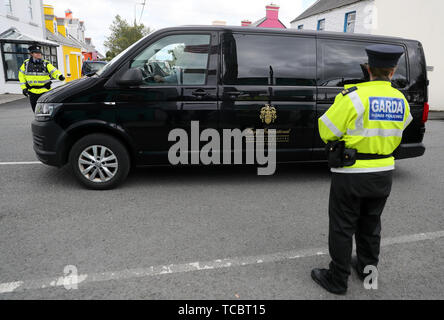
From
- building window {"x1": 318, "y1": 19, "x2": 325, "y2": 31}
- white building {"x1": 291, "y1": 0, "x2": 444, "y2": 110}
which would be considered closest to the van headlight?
white building {"x1": 291, "y1": 0, "x2": 444, "y2": 110}

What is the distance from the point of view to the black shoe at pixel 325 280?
2600mm

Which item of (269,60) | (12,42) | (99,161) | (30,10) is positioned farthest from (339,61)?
(30,10)

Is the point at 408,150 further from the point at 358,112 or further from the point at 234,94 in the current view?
the point at 358,112

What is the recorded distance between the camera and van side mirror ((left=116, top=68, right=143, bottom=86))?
4.33 meters

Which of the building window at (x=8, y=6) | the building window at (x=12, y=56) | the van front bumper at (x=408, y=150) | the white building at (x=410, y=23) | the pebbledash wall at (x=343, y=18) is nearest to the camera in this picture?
the van front bumper at (x=408, y=150)

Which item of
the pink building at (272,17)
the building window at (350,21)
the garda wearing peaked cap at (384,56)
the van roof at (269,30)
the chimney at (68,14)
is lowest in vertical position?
the garda wearing peaked cap at (384,56)

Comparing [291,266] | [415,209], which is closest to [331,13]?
[415,209]

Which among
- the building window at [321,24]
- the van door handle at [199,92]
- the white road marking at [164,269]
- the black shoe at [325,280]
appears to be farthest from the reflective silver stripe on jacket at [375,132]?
the building window at [321,24]

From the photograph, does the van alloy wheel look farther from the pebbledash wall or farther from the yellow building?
the yellow building

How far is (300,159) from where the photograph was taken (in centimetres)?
511

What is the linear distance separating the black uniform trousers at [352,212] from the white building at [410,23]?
633 inches

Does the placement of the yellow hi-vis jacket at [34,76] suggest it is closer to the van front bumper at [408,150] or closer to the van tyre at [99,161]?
the van tyre at [99,161]

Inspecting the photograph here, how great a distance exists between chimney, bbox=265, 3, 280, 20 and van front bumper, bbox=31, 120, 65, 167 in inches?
1215
